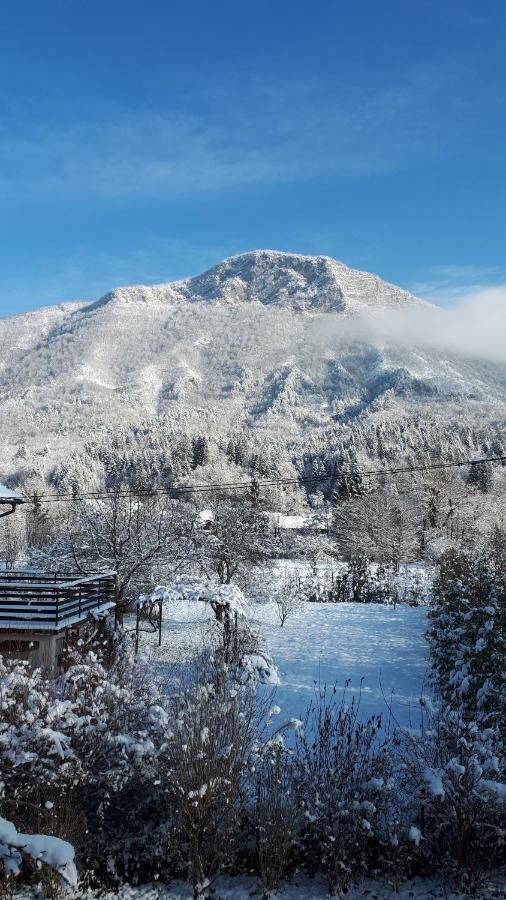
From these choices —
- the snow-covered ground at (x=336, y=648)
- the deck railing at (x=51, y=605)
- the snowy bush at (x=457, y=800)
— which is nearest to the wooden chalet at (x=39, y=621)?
the deck railing at (x=51, y=605)

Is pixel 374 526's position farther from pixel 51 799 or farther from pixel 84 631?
pixel 51 799

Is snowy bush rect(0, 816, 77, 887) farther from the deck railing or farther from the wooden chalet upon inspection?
the deck railing

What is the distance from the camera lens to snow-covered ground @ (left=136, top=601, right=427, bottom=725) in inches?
521

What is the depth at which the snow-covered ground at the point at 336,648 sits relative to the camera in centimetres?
1323

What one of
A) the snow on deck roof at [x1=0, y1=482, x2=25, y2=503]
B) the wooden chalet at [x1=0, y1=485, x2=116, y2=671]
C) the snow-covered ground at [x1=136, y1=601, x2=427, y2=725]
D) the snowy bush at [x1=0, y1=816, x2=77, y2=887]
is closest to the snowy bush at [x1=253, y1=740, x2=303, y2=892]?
the snow-covered ground at [x1=136, y1=601, x2=427, y2=725]

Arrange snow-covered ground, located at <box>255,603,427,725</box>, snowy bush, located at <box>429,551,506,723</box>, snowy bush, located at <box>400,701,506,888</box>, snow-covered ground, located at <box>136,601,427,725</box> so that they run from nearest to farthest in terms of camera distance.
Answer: snowy bush, located at <box>400,701,506,888</box> < snowy bush, located at <box>429,551,506,723</box> < snow-covered ground, located at <box>255,603,427,725</box> < snow-covered ground, located at <box>136,601,427,725</box>

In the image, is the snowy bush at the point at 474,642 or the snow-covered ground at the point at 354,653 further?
the snow-covered ground at the point at 354,653

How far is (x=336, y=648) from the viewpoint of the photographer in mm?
18000

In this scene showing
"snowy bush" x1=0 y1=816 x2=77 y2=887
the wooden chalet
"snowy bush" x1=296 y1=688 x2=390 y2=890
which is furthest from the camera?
the wooden chalet

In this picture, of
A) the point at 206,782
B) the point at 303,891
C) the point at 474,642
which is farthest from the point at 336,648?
the point at 206,782

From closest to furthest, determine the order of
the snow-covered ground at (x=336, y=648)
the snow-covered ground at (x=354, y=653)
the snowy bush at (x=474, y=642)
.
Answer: the snowy bush at (x=474, y=642) → the snow-covered ground at (x=354, y=653) → the snow-covered ground at (x=336, y=648)

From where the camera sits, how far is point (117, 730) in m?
7.71

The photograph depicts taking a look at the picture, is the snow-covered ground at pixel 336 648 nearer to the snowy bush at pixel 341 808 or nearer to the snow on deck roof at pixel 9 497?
the snowy bush at pixel 341 808

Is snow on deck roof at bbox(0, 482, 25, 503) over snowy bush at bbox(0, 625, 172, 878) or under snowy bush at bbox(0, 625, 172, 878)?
over
